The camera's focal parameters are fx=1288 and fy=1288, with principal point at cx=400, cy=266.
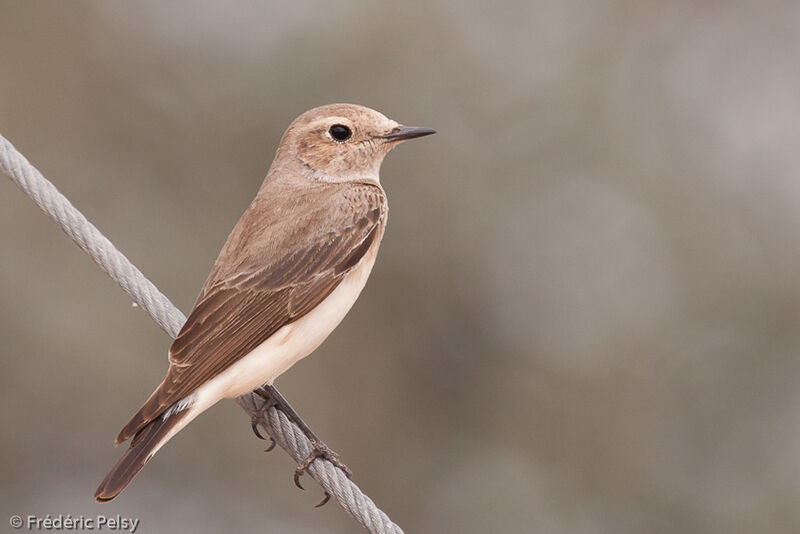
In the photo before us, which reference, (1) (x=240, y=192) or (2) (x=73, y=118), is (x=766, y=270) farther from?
(2) (x=73, y=118)

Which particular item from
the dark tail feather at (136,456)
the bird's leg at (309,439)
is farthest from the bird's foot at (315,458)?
the dark tail feather at (136,456)

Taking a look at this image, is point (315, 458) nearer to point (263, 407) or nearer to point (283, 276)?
point (263, 407)

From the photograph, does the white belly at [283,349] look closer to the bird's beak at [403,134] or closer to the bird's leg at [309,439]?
the bird's leg at [309,439]

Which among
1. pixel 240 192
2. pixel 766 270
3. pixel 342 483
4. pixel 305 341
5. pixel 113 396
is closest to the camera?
pixel 342 483

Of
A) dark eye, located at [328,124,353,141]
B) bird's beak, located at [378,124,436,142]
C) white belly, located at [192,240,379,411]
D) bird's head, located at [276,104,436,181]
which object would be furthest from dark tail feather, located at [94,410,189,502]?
bird's beak, located at [378,124,436,142]

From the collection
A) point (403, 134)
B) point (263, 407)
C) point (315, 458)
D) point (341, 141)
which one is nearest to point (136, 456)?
point (315, 458)

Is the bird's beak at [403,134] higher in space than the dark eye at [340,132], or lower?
higher

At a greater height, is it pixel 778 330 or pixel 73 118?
pixel 778 330

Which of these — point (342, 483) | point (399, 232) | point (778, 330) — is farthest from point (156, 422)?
point (778, 330)
